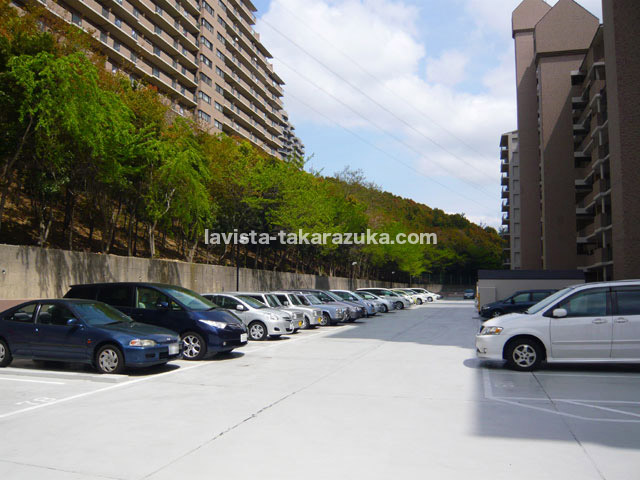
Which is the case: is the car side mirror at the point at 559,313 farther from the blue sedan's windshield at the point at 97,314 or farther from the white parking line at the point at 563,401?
the blue sedan's windshield at the point at 97,314

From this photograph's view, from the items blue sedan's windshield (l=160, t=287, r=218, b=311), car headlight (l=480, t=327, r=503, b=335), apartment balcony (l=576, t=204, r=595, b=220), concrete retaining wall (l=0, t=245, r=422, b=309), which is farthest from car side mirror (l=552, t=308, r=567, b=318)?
apartment balcony (l=576, t=204, r=595, b=220)

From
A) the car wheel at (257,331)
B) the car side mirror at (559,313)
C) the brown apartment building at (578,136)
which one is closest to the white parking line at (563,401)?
the car side mirror at (559,313)

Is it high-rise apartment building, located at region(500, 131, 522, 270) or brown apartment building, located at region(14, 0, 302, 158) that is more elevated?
brown apartment building, located at region(14, 0, 302, 158)

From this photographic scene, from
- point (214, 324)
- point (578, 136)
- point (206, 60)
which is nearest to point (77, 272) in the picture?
point (214, 324)

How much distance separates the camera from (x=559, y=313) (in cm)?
1016

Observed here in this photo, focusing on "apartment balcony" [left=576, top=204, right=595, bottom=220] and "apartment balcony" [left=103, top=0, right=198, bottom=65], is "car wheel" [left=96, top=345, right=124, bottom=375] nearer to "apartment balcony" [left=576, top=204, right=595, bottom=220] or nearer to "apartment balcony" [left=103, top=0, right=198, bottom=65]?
"apartment balcony" [left=576, top=204, right=595, bottom=220]

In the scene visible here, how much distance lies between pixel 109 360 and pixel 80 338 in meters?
0.71

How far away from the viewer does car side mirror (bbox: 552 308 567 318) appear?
10.1m

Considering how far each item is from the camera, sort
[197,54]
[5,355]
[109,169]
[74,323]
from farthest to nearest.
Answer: [197,54]
[109,169]
[5,355]
[74,323]

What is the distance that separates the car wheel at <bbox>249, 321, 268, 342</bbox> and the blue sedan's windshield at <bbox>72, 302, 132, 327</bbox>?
570 cm

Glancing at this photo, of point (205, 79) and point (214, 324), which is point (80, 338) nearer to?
point (214, 324)

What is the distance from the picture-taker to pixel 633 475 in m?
4.67

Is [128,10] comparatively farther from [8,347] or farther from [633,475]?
[633,475]

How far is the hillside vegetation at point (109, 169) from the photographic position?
50.4ft
